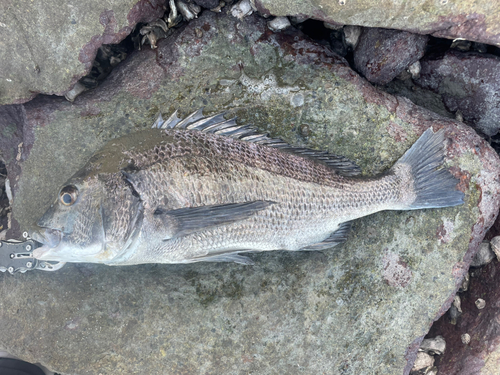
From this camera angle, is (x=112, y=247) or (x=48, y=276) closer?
(x=112, y=247)

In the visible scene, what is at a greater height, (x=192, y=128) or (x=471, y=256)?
(x=471, y=256)

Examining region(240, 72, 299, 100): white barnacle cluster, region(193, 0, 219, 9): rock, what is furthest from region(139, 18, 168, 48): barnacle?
region(240, 72, 299, 100): white barnacle cluster

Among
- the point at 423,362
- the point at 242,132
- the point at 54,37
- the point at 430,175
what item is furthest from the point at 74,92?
the point at 423,362

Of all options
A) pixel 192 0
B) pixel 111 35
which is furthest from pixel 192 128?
pixel 192 0

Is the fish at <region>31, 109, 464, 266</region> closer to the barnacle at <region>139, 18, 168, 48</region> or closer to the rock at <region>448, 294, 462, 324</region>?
the barnacle at <region>139, 18, 168, 48</region>

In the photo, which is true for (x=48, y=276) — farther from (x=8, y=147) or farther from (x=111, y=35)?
(x=111, y=35)

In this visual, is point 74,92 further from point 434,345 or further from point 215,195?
point 434,345
